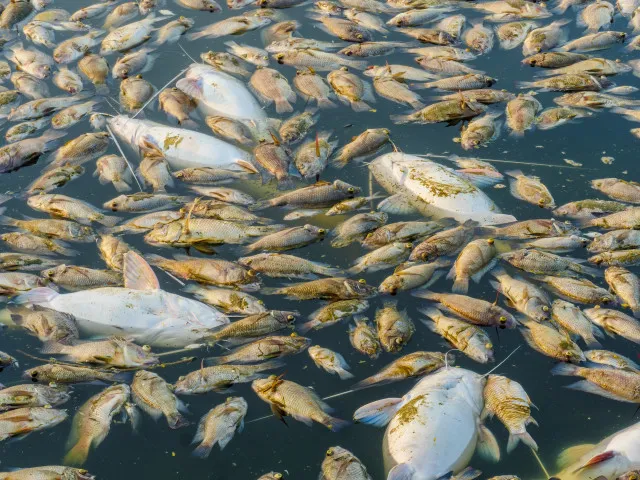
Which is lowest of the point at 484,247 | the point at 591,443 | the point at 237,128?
the point at 591,443

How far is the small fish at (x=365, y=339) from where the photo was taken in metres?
5.29

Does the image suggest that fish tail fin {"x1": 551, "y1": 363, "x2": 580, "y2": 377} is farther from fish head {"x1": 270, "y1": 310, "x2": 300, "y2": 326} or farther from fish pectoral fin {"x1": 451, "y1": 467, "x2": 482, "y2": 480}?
fish head {"x1": 270, "y1": 310, "x2": 300, "y2": 326}

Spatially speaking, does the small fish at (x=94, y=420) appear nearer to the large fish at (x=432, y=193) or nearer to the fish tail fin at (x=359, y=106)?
the large fish at (x=432, y=193)

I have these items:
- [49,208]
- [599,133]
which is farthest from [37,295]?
[599,133]

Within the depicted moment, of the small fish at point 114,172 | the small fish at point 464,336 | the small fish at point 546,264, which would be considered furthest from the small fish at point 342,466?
the small fish at point 114,172

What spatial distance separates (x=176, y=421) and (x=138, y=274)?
1.40 m

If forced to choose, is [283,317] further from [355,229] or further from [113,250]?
[113,250]

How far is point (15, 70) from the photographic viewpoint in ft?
28.9

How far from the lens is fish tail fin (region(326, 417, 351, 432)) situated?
15.9 feet

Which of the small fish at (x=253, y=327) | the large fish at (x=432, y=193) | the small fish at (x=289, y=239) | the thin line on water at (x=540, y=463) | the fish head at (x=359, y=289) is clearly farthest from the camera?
the large fish at (x=432, y=193)

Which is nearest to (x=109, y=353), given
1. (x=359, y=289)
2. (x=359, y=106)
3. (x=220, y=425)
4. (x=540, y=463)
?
(x=220, y=425)

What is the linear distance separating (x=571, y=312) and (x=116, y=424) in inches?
139

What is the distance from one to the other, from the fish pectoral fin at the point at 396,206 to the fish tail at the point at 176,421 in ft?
8.85

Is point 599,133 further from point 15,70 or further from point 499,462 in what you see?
point 15,70
